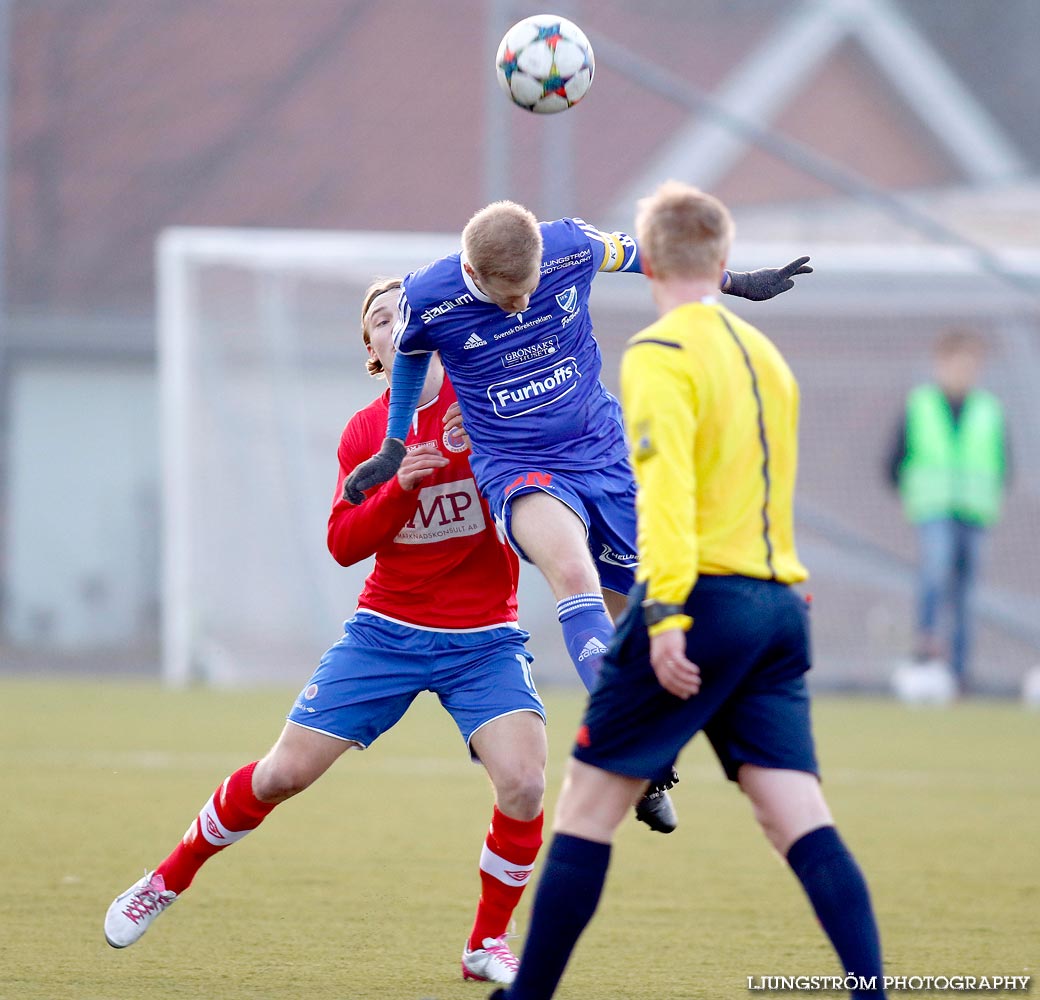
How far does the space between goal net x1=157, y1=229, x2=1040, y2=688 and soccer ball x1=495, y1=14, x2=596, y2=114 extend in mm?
7826

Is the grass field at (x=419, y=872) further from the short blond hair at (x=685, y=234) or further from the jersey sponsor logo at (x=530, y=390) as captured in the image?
the short blond hair at (x=685, y=234)

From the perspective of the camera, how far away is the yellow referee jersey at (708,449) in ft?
12.0

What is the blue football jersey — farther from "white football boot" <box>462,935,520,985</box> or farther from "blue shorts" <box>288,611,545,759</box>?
"white football boot" <box>462,935,520,985</box>

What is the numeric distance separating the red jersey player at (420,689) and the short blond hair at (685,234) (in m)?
1.24

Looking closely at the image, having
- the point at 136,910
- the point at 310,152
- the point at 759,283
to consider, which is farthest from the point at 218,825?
the point at 310,152

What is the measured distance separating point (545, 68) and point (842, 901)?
2.90m

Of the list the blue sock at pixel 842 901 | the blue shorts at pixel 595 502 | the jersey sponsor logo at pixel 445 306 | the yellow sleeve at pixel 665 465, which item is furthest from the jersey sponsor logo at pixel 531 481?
the blue sock at pixel 842 901

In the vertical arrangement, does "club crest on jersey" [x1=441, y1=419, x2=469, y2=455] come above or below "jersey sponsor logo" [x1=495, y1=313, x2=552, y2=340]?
below

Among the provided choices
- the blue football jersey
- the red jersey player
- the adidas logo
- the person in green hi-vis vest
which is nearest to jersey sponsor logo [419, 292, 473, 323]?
the blue football jersey

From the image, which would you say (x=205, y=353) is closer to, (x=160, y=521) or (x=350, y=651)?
(x=160, y=521)

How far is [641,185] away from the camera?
1998cm

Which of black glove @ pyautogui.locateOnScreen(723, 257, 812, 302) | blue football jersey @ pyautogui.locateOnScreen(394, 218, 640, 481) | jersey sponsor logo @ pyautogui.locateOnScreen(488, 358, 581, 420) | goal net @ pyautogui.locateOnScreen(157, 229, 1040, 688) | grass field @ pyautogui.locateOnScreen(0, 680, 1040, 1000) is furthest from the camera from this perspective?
goal net @ pyautogui.locateOnScreen(157, 229, 1040, 688)

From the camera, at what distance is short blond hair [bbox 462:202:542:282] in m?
5.02

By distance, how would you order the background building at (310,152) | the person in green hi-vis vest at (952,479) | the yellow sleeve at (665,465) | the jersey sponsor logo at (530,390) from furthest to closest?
the background building at (310,152)
the person in green hi-vis vest at (952,479)
the jersey sponsor logo at (530,390)
the yellow sleeve at (665,465)
